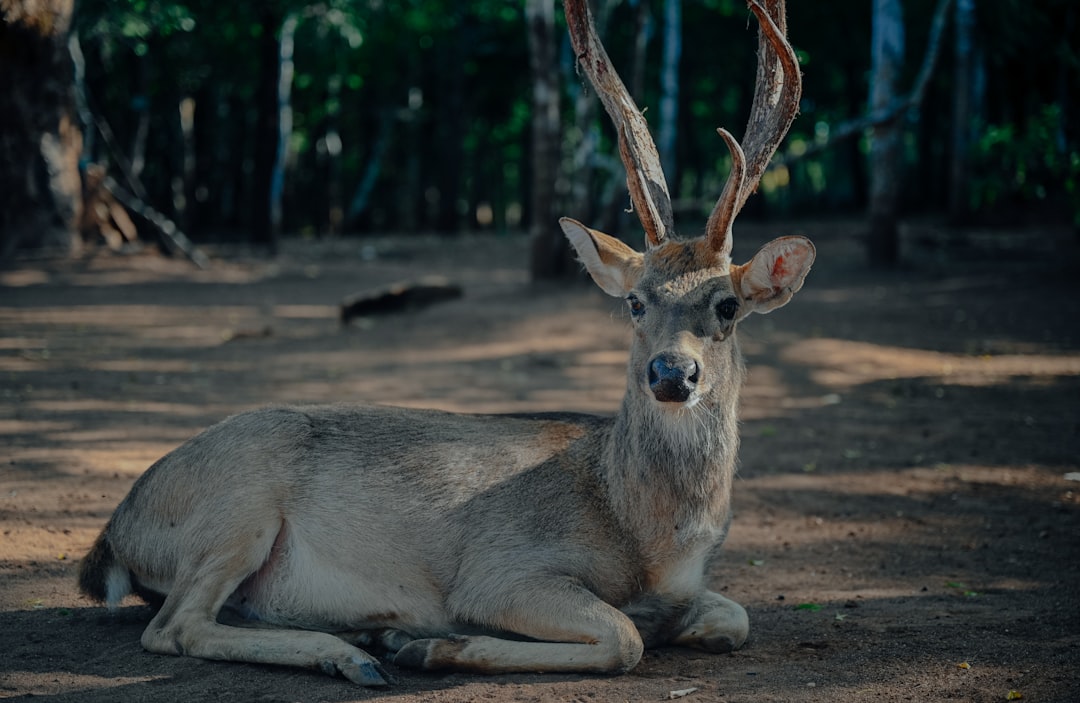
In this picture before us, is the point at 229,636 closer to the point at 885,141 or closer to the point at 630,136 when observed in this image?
the point at 630,136

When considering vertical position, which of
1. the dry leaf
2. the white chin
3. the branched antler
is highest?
the branched antler

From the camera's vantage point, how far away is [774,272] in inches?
211

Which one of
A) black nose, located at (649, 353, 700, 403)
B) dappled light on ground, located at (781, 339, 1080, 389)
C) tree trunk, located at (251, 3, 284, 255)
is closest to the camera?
black nose, located at (649, 353, 700, 403)

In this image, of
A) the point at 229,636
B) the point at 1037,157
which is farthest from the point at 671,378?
the point at 1037,157

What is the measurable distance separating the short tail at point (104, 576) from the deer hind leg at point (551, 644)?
1.53 metres

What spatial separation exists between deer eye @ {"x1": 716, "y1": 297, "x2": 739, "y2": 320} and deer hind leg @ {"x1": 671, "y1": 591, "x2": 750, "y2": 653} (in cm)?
138

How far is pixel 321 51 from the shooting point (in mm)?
31719

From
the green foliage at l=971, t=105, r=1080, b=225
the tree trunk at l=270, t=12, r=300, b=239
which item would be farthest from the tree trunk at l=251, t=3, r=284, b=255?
the green foliage at l=971, t=105, r=1080, b=225

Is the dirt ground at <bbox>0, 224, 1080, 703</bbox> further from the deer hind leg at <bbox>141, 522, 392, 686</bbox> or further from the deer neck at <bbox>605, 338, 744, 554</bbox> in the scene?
the deer neck at <bbox>605, 338, 744, 554</bbox>

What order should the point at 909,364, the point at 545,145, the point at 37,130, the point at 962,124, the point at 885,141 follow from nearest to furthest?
the point at 909,364 → the point at 545,145 → the point at 37,130 → the point at 885,141 → the point at 962,124

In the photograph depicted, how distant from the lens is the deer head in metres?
5.10

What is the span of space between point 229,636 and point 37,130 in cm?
1603

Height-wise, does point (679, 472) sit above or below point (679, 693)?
above

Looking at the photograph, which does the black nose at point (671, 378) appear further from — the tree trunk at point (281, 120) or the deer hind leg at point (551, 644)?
the tree trunk at point (281, 120)
